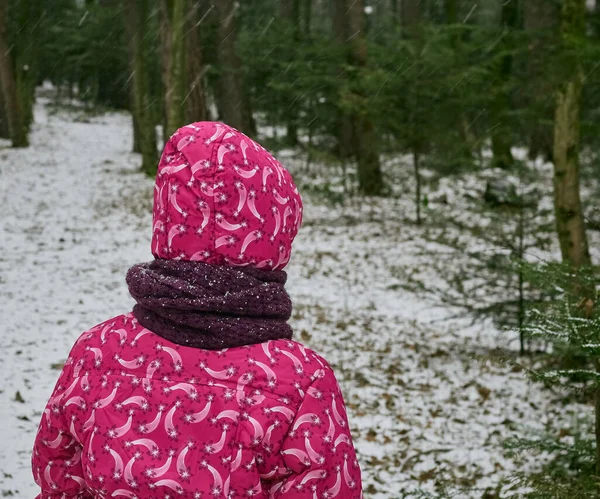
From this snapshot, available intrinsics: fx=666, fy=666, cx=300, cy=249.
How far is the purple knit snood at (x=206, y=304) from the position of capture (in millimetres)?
1589

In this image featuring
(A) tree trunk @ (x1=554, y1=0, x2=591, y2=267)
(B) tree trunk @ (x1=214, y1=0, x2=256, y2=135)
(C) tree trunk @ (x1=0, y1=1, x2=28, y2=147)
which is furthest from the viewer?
(C) tree trunk @ (x1=0, y1=1, x2=28, y2=147)

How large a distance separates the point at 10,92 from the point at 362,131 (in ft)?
40.9

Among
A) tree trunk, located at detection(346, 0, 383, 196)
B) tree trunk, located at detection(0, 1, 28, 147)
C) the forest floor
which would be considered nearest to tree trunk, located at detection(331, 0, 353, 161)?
tree trunk, located at detection(346, 0, 383, 196)

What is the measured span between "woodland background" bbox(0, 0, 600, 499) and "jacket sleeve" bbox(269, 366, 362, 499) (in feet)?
5.19

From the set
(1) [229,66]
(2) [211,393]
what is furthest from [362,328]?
(1) [229,66]

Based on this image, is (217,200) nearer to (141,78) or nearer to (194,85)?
(194,85)

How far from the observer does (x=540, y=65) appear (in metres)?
8.27

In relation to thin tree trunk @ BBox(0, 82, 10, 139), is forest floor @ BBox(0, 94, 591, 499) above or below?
below

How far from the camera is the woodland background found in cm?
472

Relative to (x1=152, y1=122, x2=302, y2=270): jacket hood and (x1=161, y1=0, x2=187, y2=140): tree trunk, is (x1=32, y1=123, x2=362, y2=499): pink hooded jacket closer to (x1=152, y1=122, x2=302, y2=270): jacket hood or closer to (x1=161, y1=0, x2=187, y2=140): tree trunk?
(x1=152, y1=122, x2=302, y2=270): jacket hood

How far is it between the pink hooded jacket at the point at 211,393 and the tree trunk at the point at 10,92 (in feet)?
68.7

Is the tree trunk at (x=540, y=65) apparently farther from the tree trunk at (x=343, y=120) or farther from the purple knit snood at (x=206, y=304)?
the purple knit snood at (x=206, y=304)

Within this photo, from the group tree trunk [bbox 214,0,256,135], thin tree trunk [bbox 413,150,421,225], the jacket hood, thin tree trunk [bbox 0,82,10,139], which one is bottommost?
thin tree trunk [bbox 413,150,421,225]

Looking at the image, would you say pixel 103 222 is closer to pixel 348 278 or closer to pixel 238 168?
pixel 348 278
